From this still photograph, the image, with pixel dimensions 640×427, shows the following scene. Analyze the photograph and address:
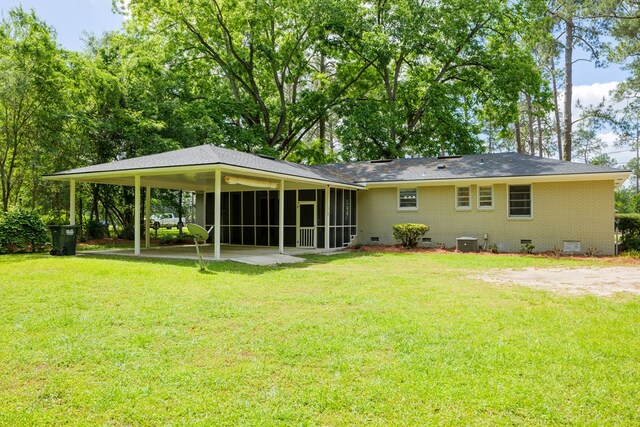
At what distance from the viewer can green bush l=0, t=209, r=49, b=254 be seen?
13078 mm

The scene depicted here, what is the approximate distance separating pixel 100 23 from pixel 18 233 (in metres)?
17.6

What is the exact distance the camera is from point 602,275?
9.67 m

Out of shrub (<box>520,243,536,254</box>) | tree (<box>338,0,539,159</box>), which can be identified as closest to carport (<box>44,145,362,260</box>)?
shrub (<box>520,243,536,254</box>)

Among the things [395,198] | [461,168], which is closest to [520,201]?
[461,168]

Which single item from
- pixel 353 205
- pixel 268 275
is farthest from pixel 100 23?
pixel 268 275

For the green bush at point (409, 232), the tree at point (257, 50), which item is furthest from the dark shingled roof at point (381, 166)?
the tree at point (257, 50)

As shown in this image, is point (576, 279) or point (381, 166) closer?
point (576, 279)

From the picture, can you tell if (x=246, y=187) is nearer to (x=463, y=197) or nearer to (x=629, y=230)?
(x=463, y=197)

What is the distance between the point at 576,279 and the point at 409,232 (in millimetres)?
7783

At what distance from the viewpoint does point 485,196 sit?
1645cm

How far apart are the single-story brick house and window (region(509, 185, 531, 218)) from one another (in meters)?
0.03

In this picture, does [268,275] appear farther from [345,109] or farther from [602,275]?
[345,109]

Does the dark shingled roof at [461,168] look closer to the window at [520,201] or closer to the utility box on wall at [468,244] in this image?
the window at [520,201]

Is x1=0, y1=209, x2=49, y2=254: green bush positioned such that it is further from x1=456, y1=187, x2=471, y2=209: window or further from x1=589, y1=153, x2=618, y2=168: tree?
x1=589, y1=153, x2=618, y2=168: tree
